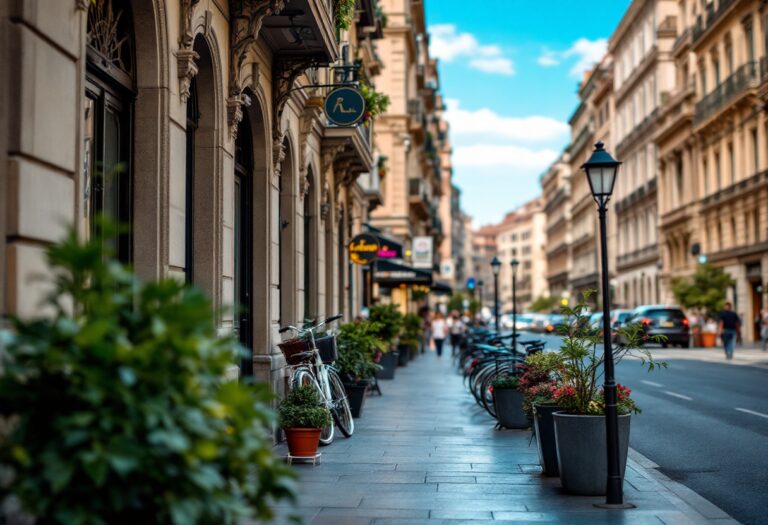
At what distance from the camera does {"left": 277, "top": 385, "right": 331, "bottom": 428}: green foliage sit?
34.6ft

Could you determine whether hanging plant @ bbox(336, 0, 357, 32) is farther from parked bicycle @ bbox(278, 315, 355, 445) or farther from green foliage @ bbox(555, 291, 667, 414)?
green foliage @ bbox(555, 291, 667, 414)

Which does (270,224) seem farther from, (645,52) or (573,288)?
(573,288)

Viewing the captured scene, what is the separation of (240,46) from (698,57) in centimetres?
5160

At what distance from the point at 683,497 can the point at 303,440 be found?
386cm

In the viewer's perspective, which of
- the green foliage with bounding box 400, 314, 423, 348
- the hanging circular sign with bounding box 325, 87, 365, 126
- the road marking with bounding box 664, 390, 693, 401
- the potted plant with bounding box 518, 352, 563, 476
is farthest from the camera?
the green foliage with bounding box 400, 314, 423, 348

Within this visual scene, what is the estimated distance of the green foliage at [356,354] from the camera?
15.0 metres

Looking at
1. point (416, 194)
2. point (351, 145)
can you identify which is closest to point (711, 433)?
point (351, 145)

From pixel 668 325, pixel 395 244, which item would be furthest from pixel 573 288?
pixel 395 244

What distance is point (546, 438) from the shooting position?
982 cm

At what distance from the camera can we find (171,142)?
886 cm

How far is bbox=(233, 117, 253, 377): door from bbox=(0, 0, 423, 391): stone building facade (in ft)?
0.11

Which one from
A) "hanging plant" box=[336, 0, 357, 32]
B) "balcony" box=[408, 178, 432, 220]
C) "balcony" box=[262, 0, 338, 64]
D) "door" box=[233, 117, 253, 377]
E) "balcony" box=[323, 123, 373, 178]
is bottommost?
"door" box=[233, 117, 253, 377]

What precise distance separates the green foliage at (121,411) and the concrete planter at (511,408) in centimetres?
1042

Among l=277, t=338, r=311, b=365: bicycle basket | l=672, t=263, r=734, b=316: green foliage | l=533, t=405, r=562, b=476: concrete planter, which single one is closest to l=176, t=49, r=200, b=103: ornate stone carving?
l=277, t=338, r=311, b=365: bicycle basket
